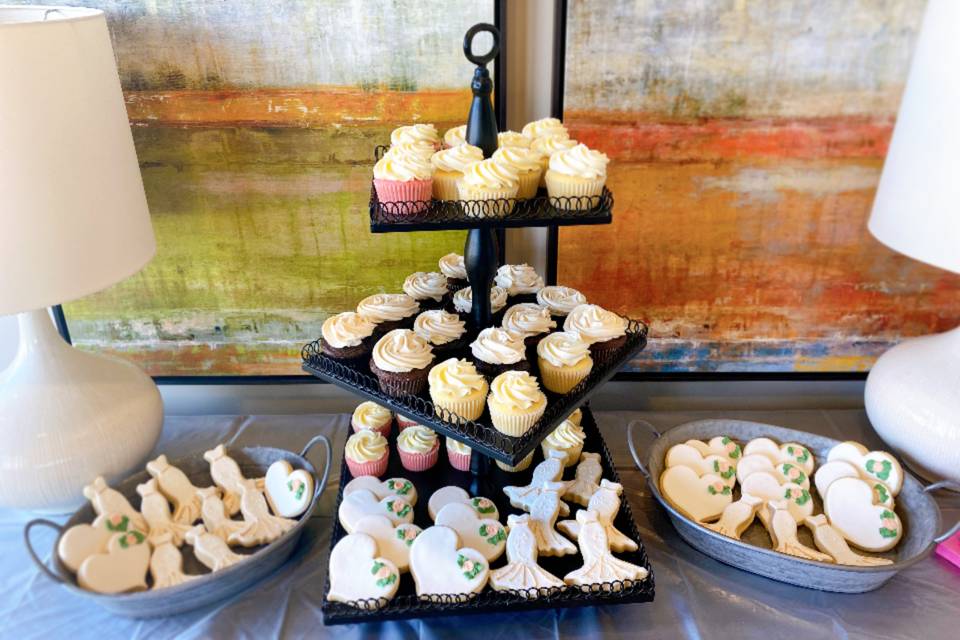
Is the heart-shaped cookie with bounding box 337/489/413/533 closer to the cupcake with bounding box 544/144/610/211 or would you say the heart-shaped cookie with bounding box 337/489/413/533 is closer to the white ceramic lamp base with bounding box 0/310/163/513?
the white ceramic lamp base with bounding box 0/310/163/513

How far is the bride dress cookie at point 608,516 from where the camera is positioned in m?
1.21

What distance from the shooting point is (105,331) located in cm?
165

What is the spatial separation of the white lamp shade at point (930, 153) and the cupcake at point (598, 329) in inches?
23.6

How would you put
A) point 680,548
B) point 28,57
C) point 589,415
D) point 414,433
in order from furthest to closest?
1. point 589,415
2. point 414,433
3. point 680,548
4. point 28,57

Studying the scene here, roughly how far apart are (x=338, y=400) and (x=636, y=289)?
813 mm

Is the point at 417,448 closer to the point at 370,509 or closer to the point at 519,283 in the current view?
the point at 370,509

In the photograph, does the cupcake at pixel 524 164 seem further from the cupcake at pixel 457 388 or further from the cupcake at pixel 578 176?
the cupcake at pixel 457 388

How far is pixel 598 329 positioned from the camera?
4.12 feet

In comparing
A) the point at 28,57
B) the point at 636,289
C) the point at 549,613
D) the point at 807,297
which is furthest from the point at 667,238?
the point at 28,57

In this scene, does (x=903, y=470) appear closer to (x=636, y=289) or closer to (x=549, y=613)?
(x=636, y=289)

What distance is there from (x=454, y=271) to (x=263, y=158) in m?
0.49

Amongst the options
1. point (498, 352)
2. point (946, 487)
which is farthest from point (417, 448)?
point (946, 487)

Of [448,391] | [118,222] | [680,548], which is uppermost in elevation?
[118,222]

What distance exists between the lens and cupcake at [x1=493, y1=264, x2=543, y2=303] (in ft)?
4.74
